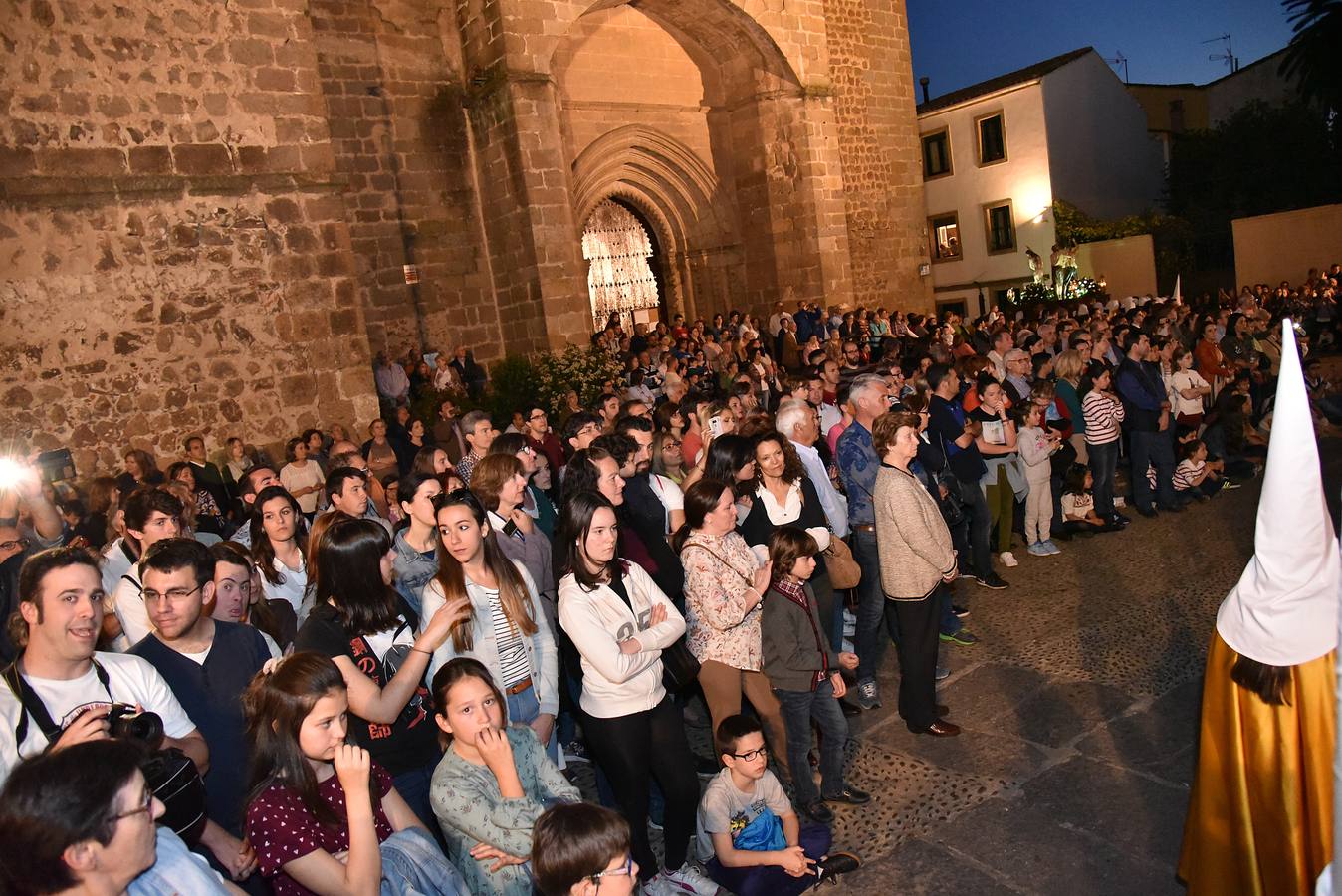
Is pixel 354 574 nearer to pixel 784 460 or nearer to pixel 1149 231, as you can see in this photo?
pixel 784 460

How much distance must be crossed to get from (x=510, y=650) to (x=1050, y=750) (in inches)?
101

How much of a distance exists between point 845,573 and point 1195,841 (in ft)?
7.10

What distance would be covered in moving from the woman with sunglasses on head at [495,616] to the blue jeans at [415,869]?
0.83 metres

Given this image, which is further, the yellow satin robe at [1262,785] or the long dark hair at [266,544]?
the long dark hair at [266,544]

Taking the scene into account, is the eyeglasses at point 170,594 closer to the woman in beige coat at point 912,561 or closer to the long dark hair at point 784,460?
the long dark hair at point 784,460

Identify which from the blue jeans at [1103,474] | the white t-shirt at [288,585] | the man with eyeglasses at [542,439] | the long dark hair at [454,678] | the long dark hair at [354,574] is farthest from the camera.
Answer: the blue jeans at [1103,474]

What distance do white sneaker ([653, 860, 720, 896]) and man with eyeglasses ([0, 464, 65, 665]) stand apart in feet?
8.13

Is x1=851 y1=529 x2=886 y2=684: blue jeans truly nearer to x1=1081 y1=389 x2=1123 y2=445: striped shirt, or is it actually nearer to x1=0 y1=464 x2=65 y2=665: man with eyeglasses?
x1=1081 y1=389 x2=1123 y2=445: striped shirt

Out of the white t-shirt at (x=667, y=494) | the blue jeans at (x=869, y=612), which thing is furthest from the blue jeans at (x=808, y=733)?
the white t-shirt at (x=667, y=494)

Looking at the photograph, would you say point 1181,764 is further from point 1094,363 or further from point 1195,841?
point 1094,363

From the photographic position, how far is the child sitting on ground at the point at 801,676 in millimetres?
3975

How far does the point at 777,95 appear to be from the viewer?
1664 centimetres

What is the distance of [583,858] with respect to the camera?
2.29 meters

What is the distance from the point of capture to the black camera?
2389 mm
